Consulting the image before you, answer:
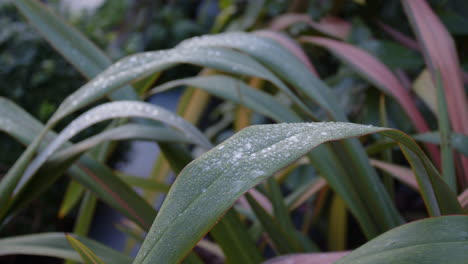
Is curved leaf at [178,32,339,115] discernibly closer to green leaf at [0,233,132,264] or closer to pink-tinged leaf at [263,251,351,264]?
pink-tinged leaf at [263,251,351,264]

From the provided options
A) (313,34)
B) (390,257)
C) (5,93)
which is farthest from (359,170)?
(5,93)

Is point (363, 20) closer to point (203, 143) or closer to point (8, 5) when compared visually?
point (203, 143)

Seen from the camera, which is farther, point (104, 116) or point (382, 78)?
point (382, 78)

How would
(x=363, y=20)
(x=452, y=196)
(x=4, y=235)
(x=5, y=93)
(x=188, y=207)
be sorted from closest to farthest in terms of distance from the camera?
(x=188, y=207), (x=452, y=196), (x=363, y=20), (x=4, y=235), (x=5, y=93)

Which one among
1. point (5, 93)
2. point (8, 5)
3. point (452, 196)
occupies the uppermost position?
point (8, 5)

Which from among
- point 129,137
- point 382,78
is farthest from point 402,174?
point 129,137

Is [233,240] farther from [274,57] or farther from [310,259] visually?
[274,57]
